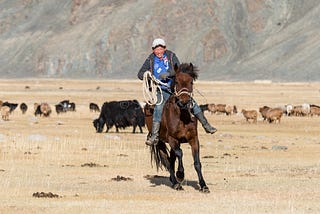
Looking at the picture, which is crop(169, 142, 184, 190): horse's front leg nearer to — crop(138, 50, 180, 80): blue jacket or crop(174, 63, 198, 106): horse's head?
crop(174, 63, 198, 106): horse's head

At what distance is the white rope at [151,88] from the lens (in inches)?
646

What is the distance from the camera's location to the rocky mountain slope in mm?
149000

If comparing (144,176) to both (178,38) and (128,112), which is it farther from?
(178,38)

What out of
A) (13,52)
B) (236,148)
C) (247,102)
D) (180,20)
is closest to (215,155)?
(236,148)

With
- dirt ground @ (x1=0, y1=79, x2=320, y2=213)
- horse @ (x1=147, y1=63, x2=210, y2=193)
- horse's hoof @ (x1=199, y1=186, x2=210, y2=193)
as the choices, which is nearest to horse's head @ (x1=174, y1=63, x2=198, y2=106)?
horse @ (x1=147, y1=63, x2=210, y2=193)

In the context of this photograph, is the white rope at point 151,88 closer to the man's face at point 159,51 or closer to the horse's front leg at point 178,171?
the man's face at point 159,51

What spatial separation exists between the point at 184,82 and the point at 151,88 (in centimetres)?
148

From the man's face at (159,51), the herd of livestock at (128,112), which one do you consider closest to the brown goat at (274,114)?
the herd of livestock at (128,112)

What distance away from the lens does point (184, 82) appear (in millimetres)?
15422

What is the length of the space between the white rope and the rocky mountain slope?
416 feet

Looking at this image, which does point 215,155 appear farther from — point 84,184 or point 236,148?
point 84,184

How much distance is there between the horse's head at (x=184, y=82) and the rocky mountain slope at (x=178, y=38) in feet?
420

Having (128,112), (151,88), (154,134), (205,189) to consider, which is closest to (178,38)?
(128,112)

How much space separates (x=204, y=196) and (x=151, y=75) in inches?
128
